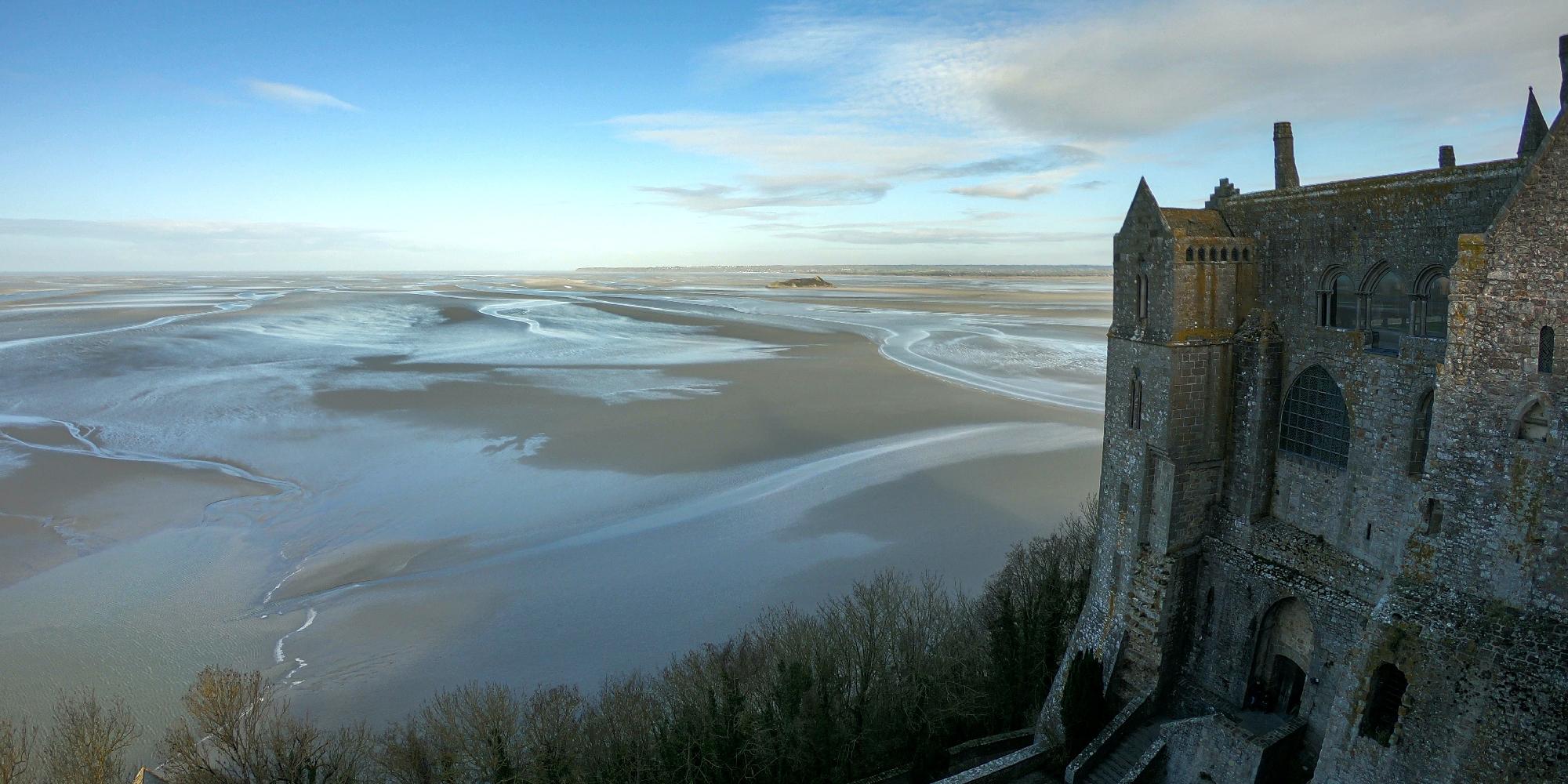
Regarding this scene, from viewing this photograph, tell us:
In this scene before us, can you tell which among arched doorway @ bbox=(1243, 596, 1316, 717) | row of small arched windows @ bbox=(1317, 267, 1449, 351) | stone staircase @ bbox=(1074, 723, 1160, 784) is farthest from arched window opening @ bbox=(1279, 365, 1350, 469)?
stone staircase @ bbox=(1074, 723, 1160, 784)

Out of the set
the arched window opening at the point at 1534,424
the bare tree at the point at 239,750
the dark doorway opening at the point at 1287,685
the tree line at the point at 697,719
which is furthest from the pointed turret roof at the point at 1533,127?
the bare tree at the point at 239,750

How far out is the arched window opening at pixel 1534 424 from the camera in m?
8.89

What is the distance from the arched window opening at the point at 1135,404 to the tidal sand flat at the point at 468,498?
9081 millimetres

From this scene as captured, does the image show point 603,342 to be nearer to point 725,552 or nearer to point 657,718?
point 725,552

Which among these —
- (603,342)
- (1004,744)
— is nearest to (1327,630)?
(1004,744)

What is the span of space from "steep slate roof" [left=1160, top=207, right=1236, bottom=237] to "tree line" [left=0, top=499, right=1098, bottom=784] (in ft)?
28.3

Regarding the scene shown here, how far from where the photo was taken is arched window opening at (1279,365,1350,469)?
46.3 feet

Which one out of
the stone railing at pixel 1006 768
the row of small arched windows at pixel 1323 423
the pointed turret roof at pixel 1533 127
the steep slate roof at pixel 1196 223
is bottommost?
the stone railing at pixel 1006 768

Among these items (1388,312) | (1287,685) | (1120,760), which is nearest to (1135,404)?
(1388,312)

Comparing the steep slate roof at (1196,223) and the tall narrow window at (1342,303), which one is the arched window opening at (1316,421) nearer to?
the tall narrow window at (1342,303)

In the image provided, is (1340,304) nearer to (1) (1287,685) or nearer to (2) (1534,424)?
(2) (1534,424)

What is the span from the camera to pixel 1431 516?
9.98m

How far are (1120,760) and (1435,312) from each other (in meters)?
9.36

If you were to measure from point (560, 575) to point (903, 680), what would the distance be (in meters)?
11.4
